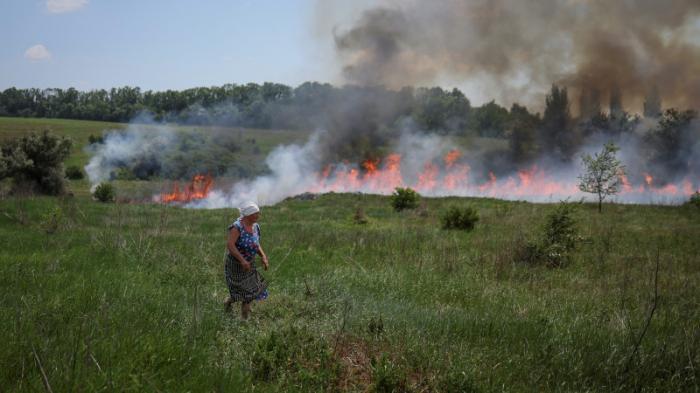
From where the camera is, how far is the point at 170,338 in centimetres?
434

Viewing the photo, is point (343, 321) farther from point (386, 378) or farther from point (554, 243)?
point (554, 243)

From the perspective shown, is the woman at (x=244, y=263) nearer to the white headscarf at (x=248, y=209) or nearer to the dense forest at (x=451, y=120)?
the white headscarf at (x=248, y=209)

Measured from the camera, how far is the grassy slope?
392cm

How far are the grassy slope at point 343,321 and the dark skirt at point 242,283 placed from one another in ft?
0.92

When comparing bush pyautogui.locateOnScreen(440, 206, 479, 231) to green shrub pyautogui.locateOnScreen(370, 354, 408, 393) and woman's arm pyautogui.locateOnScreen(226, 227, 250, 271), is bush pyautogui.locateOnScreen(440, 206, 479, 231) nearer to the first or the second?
woman's arm pyautogui.locateOnScreen(226, 227, 250, 271)

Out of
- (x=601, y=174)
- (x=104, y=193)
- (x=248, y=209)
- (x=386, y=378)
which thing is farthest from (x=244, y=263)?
(x=104, y=193)

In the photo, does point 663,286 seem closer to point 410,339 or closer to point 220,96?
point 410,339

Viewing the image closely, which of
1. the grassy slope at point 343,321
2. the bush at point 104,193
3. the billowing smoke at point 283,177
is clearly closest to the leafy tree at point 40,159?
the bush at point 104,193

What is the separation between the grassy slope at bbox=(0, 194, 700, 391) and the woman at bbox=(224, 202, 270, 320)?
0.29m

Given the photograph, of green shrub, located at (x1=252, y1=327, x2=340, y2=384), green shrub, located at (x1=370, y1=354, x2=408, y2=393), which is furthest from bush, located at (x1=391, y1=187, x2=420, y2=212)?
green shrub, located at (x1=370, y1=354, x2=408, y2=393)

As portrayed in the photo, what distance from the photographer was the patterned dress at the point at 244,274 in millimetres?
6742

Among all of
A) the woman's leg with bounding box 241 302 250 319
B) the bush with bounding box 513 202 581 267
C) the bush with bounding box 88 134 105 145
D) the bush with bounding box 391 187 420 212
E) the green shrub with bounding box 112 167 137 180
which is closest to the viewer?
the woman's leg with bounding box 241 302 250 319

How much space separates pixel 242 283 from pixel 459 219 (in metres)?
13.6

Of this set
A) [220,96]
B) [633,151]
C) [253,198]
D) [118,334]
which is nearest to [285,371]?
[118,334]
